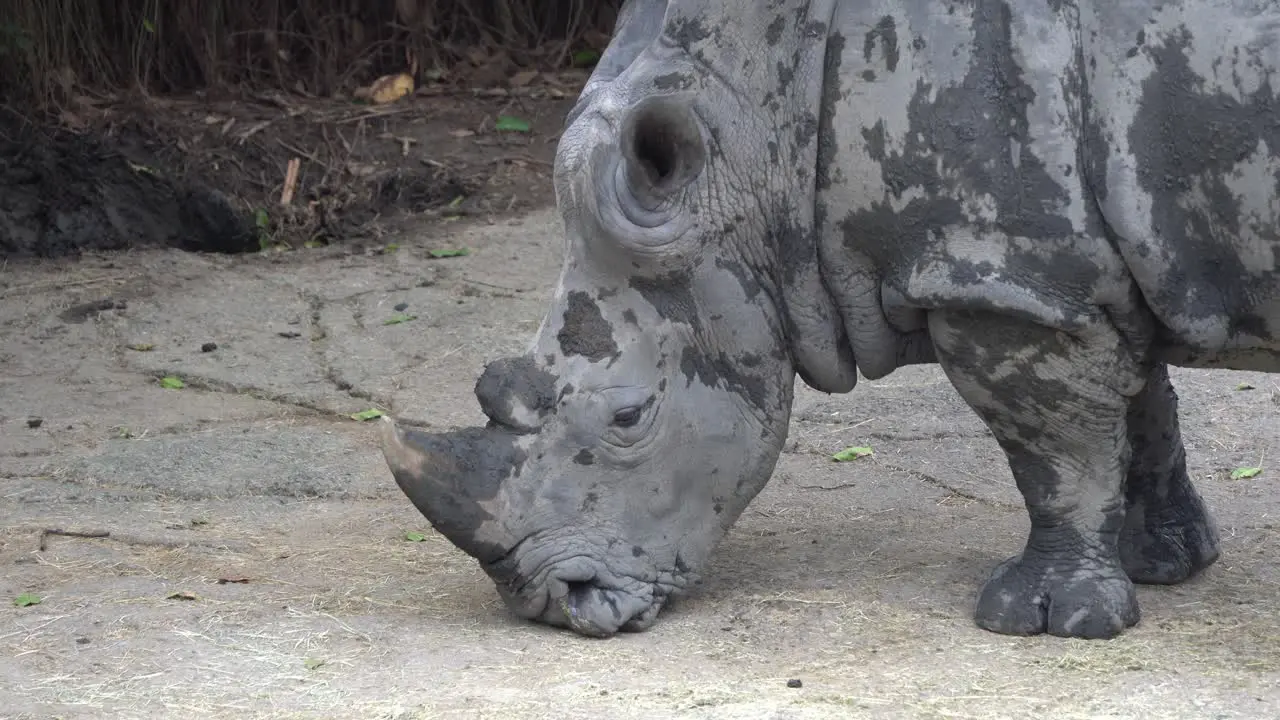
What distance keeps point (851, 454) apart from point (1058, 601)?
1789mm

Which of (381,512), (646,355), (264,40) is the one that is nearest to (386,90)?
(264,40)

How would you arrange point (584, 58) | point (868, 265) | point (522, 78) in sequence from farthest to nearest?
point (584, 58), point (522, 78), point (868, 265)

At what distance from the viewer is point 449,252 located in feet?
27.6

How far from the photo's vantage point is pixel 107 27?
9.97 meters

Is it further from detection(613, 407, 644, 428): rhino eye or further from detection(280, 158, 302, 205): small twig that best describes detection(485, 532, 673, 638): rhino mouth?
detection(280, 158, 302, 205): small twig

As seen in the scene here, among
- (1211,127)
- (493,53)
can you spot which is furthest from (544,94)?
(1211,127)

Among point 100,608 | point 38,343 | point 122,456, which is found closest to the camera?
point 100,608

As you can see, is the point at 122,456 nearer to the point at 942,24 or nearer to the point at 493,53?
the point at 942,24

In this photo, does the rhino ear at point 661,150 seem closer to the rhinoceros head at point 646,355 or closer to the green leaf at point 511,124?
the rhinoceros head at point 646,355

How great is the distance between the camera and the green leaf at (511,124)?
396 inches

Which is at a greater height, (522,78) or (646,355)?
(646,355)

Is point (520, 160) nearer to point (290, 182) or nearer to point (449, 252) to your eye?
point (290, 182)

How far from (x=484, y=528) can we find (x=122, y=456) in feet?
7.08

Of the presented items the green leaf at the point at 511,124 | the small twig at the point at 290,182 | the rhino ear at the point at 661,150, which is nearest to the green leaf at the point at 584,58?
the green leaf at the point at 511,124
